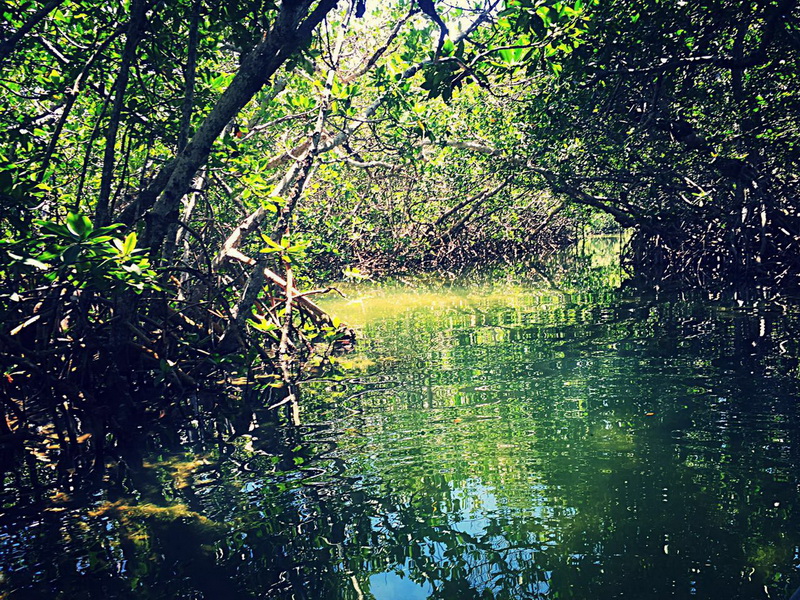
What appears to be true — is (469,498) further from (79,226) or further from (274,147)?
(274,147)

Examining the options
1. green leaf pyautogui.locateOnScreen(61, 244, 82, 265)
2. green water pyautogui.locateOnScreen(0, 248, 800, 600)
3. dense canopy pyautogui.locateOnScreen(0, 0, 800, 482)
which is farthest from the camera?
dense canopy pyautogui.locateOnScreen(0, 0, 800, 482)

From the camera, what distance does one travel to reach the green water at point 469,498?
2287 millimetres

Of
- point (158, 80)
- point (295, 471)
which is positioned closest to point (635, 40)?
point (158, 80)

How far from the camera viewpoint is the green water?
229cm

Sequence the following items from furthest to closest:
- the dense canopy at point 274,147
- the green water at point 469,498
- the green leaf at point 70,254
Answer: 1. the dense canopy at point 274,147
2. the green leaf at point 70,254
3. the green water at point 469,498

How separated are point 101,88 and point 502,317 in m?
5.09

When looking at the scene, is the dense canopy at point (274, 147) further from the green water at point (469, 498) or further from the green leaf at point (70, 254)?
the green water at point (469, 498)

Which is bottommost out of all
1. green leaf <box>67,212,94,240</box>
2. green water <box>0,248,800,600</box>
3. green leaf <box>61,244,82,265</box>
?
green water <box>0,248,800,600</box>

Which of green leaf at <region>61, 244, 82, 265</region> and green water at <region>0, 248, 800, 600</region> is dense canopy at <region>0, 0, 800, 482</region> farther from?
green water at <region>0, 248, 800, 600</region>

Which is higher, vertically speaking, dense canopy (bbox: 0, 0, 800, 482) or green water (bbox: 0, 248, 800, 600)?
dense canopy (bbox: 0, 0, 800, 482)

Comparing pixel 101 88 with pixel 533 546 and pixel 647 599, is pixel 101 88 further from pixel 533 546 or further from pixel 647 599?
pixel 647 599

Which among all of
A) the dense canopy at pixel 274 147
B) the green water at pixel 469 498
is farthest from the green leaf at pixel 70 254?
the green water at pixel 469 498

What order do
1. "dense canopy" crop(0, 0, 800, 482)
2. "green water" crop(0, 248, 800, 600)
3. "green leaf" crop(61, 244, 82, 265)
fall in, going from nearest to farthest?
"green water" crop(0, 248, 800, 600) < "green leaf" crop(61, 244, 82, 265) < "dense canopy" crop(0, 0, 800, 482)

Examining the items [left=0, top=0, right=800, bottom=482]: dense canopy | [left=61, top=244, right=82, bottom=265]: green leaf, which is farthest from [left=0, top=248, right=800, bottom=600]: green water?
[left=61, top=244, right=82, bottom=265]: green leaf
